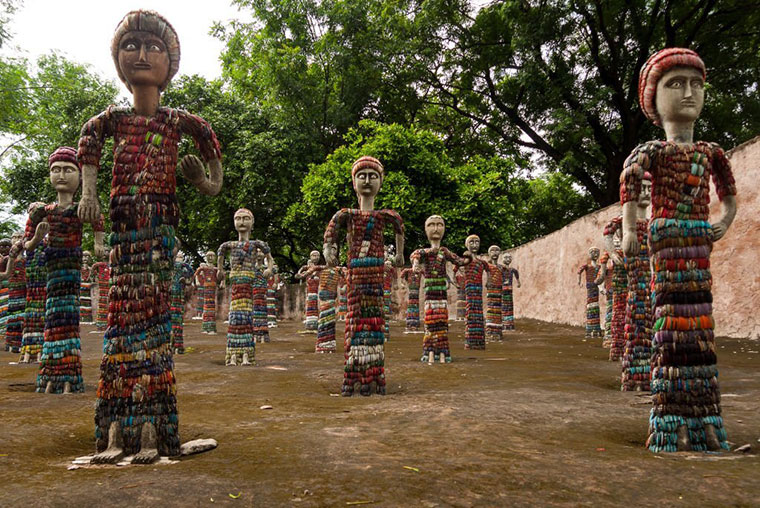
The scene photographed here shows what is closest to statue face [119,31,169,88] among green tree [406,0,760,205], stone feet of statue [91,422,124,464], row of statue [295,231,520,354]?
stone feet of statue [91,422,124,464]

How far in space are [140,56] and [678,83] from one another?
3877mm

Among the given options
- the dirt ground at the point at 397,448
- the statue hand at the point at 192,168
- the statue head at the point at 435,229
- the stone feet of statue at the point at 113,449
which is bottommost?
the dirt ground at the point at 397,448

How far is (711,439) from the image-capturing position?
360 cm

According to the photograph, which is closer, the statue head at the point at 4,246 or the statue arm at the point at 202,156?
the statue arm at the point at 202,156

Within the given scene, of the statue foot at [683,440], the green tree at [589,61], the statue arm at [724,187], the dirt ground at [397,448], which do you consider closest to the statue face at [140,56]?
the dirt ground at [397,448]

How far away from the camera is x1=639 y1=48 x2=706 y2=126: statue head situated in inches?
153

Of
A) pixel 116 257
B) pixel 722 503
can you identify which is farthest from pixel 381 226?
pixel 722 503

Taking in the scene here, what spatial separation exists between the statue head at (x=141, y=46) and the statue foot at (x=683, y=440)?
4406mm

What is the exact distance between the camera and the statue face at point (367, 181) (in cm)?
639

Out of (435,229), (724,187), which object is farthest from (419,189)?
(724,187)

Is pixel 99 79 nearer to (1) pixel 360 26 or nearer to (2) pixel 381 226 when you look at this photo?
(1) pixel 360 26

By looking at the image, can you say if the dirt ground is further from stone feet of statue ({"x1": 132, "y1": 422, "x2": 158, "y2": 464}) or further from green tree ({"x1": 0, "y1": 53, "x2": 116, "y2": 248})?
green tree ({"x1": 0, "y1": 53, "x2": 116, "y2": 248})

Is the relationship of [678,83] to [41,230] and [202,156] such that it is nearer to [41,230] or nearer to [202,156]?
[202,156]

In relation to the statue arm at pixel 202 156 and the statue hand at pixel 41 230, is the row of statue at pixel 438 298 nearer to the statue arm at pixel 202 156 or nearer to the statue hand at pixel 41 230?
the statue arm at pixel 202 156
